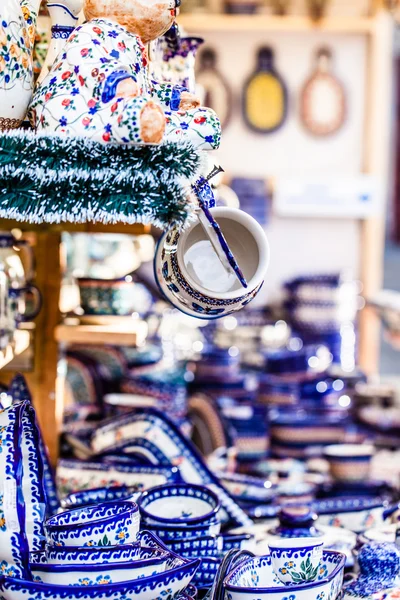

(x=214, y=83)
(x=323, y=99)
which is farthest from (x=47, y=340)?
(x=323, y=99)

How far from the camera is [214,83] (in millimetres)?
5125

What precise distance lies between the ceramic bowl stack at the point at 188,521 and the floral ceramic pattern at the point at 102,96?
60 centimetres

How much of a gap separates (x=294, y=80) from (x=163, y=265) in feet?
13.9

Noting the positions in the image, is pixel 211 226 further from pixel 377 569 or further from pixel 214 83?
pixel 214 83

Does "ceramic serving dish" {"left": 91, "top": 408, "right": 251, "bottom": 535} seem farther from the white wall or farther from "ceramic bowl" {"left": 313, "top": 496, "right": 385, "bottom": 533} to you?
the white wall

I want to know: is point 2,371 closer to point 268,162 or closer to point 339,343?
point 339,343

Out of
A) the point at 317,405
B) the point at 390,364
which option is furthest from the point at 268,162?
the point at 390,364

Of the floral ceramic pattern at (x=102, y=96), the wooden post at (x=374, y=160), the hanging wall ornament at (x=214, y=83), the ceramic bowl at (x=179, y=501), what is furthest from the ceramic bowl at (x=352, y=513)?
the hanging wall ornament at (x=214, y=83)

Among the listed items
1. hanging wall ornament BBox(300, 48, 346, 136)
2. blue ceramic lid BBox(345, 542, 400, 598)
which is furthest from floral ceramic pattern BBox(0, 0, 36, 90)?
hanging wall ornament BBox(300, 48, 346, 136)

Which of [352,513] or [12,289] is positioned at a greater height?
[12,289]

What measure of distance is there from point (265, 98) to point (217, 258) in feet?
13.7

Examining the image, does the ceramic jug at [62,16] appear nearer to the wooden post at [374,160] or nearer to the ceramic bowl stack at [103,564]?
the ceramic bowl stack at [103,564]

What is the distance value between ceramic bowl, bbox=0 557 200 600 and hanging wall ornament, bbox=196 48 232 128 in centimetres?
435

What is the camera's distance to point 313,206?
16.8 ft
